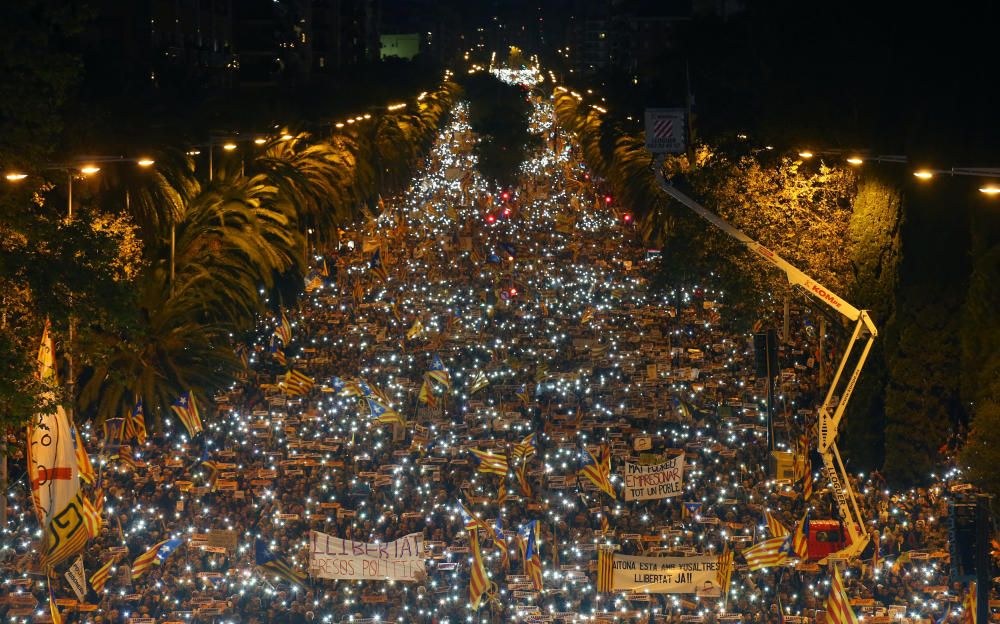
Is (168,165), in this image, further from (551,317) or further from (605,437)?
(605,437)

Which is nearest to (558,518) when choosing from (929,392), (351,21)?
(929,392)

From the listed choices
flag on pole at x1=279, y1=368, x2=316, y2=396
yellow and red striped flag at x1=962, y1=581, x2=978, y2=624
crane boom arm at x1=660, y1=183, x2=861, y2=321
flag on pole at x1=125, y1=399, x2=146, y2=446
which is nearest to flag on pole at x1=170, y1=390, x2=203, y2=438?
flag on pole at x1=125, y1=399, x2=146, y2=446

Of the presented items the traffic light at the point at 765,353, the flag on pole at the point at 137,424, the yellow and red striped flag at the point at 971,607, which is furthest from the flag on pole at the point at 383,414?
the yellow and red striped flag at the point at 971,607

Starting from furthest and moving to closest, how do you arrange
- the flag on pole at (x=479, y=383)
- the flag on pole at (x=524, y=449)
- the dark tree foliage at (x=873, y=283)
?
the flag on pole at (x=479, y=383) → the dark tree foliage at (x=873, y=283) → the flag on pole at (x=524, y=449)

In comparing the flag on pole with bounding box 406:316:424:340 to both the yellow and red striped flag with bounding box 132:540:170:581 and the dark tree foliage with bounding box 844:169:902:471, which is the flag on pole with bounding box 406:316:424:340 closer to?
the dark tree foliage with bounding box 844:169:902:471

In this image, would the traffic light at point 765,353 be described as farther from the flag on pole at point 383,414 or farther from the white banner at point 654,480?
the flag on pole at point 383,414

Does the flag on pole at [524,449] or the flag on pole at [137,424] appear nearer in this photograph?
the flag on pole at [524,449]
